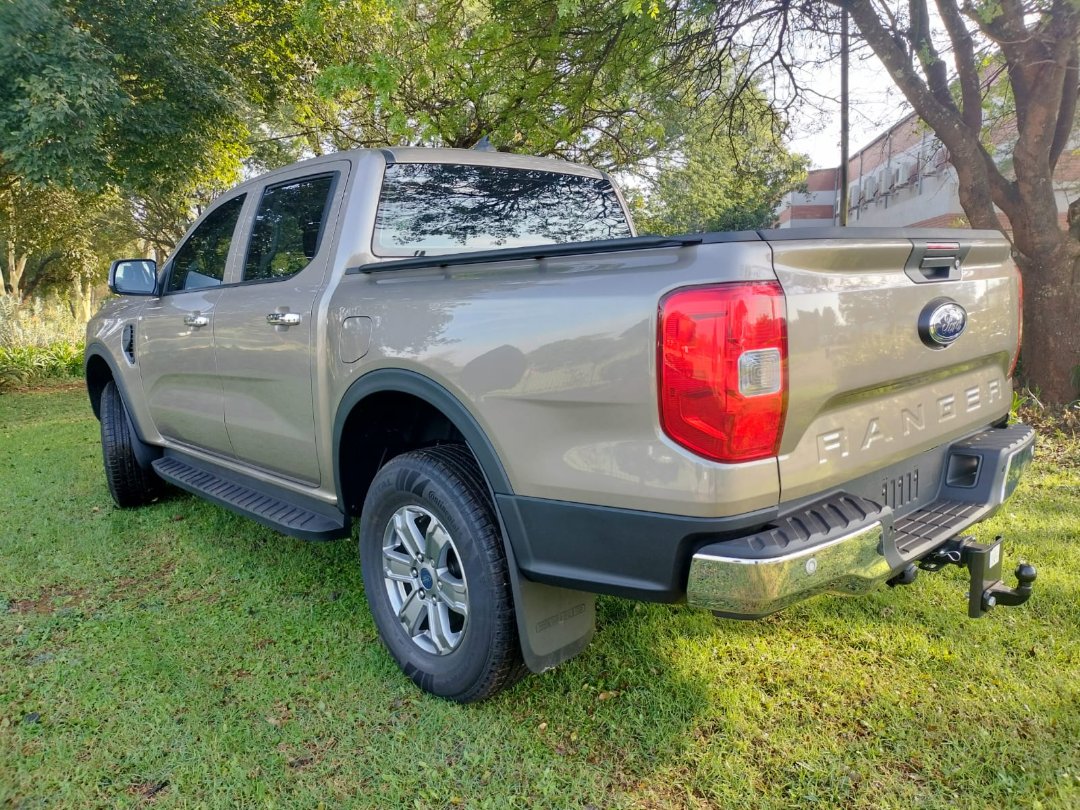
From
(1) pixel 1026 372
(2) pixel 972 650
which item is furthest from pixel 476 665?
(1) pixel 1026 372

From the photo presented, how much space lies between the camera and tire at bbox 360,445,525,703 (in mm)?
2281

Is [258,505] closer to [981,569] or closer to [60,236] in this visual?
[981,569]

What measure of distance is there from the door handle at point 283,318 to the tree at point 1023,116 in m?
6.22

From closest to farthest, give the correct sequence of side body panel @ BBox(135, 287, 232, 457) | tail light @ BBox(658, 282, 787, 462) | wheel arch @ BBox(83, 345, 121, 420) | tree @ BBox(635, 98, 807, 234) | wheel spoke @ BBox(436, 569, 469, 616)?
tail light @ BBox(658, 282, 787, 462)
wheel spoke @ BBox(436, 569, 469, 616)
side body panel @ BBox(135, 287, 232, 457)
wheel arch @ BBox(83, 345, 121, 420)
tree @ BBox(635, 98, 807, 234)

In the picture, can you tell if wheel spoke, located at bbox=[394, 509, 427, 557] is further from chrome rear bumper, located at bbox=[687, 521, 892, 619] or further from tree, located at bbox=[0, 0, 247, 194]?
tree, located at bbox=[0, 0, 247, 194]

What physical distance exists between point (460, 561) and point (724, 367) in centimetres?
108

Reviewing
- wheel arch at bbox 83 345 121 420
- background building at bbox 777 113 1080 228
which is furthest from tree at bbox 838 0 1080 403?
wheel arch at bbox 83 345 121 420

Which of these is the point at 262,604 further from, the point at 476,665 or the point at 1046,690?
the point at 1046,690

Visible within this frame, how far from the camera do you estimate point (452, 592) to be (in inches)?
96.8

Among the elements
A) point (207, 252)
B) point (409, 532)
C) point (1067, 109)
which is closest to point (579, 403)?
point (409, 532)

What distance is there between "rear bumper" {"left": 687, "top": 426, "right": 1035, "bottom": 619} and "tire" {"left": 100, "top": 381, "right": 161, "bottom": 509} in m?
4.09

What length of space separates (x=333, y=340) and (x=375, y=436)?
1.36 feet

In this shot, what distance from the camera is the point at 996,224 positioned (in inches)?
274

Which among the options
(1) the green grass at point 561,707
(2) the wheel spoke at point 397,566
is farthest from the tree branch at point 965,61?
(2) the wheel spoke at point 397,566
